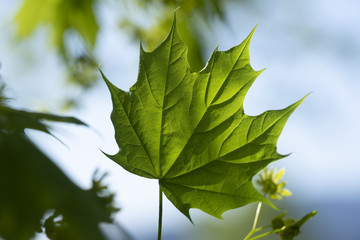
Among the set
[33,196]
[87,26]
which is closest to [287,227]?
[33,196]

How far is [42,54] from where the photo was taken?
2619mm

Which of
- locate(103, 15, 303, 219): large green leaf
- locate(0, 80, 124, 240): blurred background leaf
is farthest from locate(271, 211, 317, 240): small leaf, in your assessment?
locate(0, 80, 124, 240): blurred background leaf

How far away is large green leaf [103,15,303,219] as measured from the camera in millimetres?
625

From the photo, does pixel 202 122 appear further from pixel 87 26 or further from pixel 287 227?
pixel 87 26

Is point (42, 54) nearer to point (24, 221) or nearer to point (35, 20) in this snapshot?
point (35, 20)

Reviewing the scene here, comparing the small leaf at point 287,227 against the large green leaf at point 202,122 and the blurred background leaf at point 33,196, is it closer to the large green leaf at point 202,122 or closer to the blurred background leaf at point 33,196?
the large green leaf at point 202,122

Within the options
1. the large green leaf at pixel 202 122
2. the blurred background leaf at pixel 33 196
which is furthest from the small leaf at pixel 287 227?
the blurred background leaf at pixel 33 196

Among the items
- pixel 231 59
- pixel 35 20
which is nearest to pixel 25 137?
pixel 231 59

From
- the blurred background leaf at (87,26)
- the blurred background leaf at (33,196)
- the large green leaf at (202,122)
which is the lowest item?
the blurred background leaf at (33,196)

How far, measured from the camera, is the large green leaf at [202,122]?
625mm

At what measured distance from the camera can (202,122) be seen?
640 mm

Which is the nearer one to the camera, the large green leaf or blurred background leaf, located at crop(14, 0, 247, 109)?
the large green leaf

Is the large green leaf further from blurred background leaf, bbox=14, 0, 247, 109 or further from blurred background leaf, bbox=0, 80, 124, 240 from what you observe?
blurred background leaf, bbox=14, 0, 247, 109

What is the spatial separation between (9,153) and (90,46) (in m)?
1.25
